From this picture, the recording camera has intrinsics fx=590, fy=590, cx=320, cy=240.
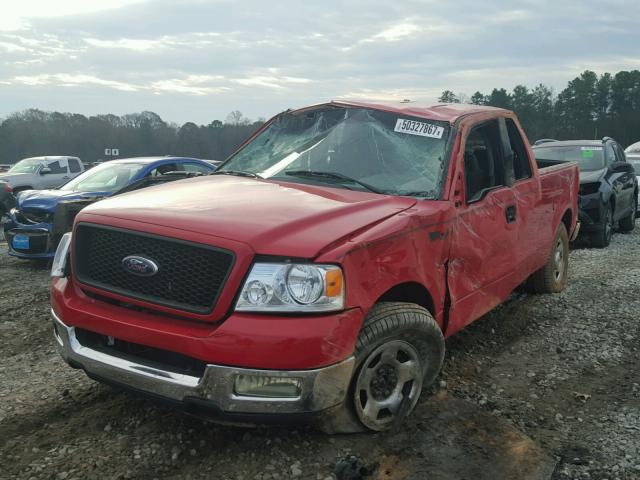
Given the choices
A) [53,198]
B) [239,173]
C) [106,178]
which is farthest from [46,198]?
[239,173]

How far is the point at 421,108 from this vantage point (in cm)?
430

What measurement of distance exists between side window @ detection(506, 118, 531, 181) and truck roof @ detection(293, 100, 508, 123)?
0.47m

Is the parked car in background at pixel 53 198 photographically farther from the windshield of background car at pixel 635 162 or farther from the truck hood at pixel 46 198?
the windshield of background car at pixel 635 162

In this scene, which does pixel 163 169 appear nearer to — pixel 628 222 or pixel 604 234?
pixel 604 234

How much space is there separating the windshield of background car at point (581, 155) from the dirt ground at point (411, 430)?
598cm

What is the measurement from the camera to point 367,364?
117 inches

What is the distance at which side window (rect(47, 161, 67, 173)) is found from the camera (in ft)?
60.1

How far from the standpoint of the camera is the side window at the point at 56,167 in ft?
60.1

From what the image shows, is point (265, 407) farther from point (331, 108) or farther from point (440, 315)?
point (331, 108)

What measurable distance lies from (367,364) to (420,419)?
74 centimetres

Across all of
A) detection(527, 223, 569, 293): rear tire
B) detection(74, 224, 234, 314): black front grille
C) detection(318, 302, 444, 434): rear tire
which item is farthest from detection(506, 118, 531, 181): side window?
detection(74, 224, 234, 314): black front grille

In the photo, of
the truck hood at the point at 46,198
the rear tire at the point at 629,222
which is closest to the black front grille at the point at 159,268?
the truck hood at the point at 46,198

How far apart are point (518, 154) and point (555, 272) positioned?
5.56 feet

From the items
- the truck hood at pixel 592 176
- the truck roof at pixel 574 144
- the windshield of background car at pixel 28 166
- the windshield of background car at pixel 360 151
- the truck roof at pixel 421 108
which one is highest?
the truck roof at pixel 421 108
